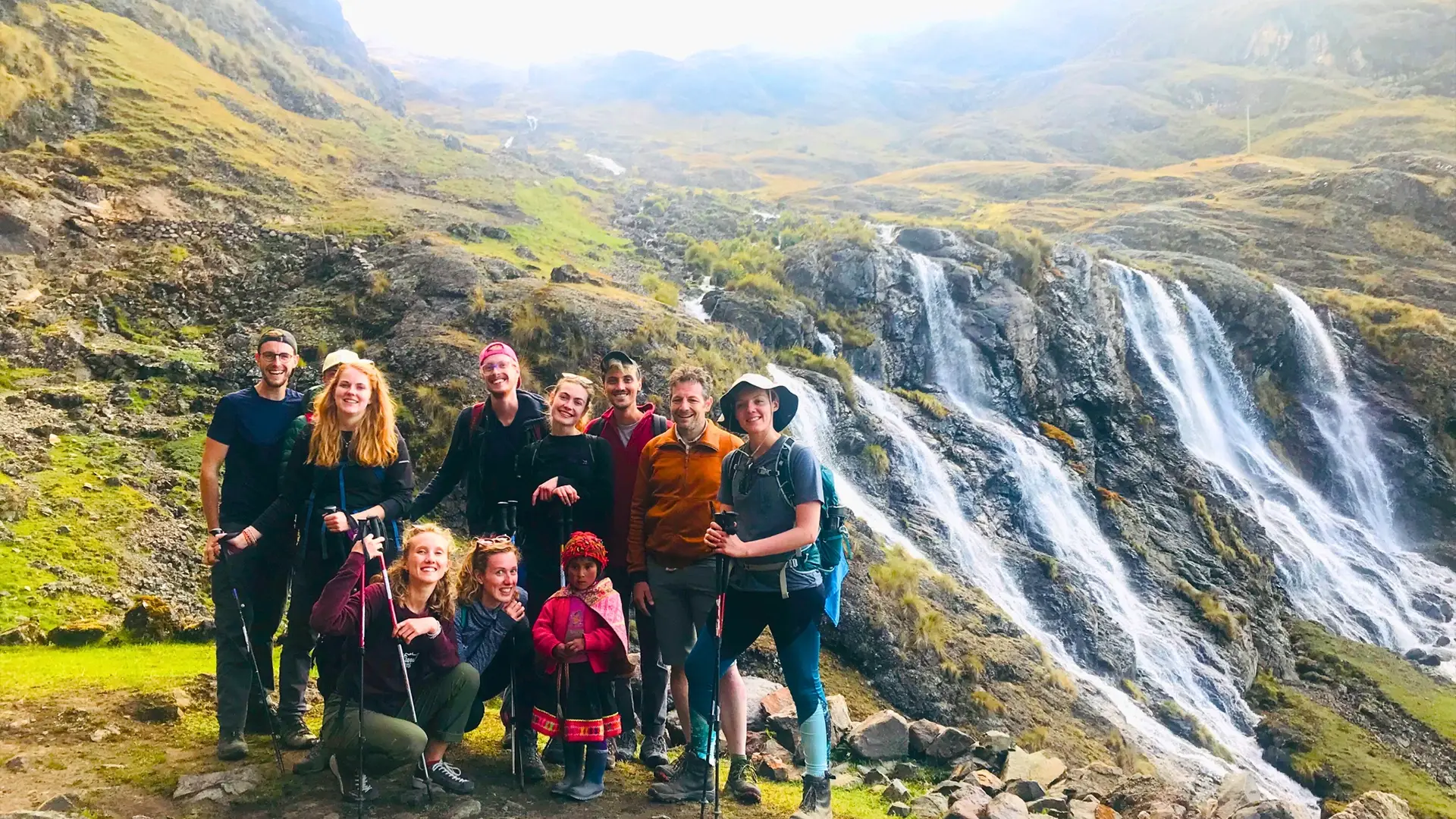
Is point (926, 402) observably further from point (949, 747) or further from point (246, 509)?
point (246, 509)

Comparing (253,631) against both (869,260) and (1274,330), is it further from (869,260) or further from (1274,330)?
(1274,330)

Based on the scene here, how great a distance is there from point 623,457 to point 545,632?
1422 millimetres

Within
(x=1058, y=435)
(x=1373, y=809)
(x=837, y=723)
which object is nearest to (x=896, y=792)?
(x=837, y=723)

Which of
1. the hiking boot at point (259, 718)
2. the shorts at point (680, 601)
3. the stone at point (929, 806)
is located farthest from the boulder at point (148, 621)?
the stone at point (929, 806)

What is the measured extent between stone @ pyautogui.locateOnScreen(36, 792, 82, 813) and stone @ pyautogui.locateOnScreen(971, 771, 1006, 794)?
22.8ft

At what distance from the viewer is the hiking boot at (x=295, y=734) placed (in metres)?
5.39

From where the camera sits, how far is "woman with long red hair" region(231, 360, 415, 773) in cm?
496

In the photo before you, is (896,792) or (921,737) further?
(921,737)

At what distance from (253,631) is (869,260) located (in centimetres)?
2571

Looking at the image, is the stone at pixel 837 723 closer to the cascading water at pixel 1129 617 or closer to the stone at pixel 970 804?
the stone at pixel 970 804

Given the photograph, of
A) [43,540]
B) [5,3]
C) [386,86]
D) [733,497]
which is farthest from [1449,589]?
[386,86]

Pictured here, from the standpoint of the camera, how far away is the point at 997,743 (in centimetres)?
898

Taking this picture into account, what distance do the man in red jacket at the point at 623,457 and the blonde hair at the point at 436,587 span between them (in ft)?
3.98

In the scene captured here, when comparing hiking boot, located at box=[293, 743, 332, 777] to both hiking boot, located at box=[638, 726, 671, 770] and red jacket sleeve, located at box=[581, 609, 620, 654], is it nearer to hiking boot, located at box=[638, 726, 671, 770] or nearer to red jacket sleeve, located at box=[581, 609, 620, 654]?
red jacket sleeve, located at box=[581, 609, 620, 654]
